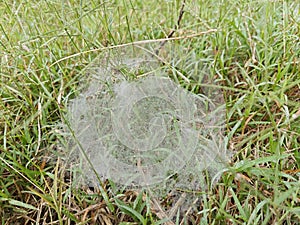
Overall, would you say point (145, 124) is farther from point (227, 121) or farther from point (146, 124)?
point (227, 121)

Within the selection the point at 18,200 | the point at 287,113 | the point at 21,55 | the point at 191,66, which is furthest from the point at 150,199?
the point at 21,55

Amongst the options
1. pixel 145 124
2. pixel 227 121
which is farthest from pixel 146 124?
pixel 227 121

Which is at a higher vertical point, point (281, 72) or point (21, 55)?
point (21, 55)

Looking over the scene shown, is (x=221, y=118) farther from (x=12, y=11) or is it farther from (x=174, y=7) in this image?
(x=12, y=11)
